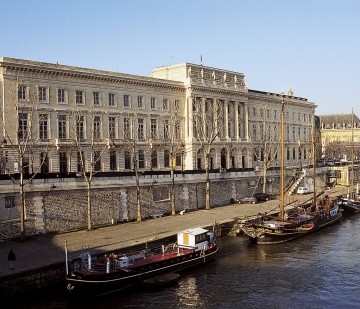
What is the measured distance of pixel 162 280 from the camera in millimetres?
36312

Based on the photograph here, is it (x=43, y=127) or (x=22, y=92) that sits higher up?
(x=22, y=92)

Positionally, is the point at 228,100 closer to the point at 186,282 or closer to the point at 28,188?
the point at 28,188

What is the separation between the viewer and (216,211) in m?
62.9

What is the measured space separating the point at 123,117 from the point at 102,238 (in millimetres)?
26774

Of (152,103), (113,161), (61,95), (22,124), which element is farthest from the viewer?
(152,103)

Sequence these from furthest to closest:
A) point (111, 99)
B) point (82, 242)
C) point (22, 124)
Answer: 1. point (111, 99)
2. point (22, 124)
3. point (82, 242)

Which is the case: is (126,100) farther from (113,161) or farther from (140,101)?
(113,161)

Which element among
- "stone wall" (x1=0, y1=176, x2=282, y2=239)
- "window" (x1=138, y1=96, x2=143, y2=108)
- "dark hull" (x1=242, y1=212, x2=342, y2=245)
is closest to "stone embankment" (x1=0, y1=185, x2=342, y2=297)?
"stone wall" (x1=0, y1=176, x2=282, y2=239)

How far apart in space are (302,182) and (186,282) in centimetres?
5352

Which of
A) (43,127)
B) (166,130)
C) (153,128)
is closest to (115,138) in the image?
(153,128)

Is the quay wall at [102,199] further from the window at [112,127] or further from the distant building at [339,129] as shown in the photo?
the distant building at [339,129]

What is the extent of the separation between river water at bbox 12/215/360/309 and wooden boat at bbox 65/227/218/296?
82 centimetres

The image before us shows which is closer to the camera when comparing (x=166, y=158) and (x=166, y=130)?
(x=166, y=130)

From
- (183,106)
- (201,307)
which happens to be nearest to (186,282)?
(201,307)
